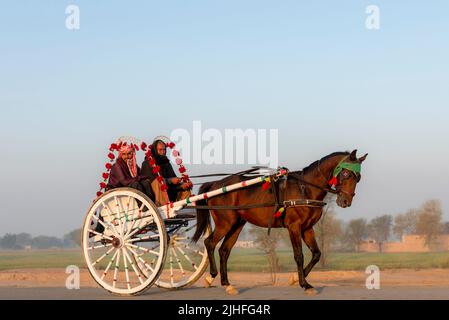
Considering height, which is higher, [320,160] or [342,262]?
[320,160]

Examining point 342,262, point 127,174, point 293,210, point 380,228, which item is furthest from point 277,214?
point 380,228

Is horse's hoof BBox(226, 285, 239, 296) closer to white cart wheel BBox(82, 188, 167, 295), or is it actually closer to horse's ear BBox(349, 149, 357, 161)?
white cart wheel BBox(82, 188, 167, 295)

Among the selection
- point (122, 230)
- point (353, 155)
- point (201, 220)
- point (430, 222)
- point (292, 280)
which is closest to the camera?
point (353, 155)

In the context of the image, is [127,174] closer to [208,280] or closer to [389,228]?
[208,280]

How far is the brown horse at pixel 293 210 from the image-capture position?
11906mm

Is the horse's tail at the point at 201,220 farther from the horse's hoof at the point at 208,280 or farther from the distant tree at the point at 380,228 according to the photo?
the distant tree at the point at 380,228

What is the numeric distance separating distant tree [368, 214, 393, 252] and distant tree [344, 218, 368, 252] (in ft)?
20.4

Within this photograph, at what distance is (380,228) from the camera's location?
129m

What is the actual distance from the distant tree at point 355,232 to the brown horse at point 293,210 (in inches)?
4018

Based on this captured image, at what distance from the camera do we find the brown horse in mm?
11906

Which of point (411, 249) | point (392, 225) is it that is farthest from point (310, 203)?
point (392, 225)

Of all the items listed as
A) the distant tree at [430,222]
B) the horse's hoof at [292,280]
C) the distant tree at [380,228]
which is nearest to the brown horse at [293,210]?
the horse's hoof at [292,280]

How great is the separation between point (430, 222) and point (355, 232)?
1494 centimetres

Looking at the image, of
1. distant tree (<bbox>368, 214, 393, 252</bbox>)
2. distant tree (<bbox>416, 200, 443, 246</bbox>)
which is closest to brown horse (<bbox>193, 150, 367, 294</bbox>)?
distant tree (<bbox>416, 200, 443, 246</bbox>)
